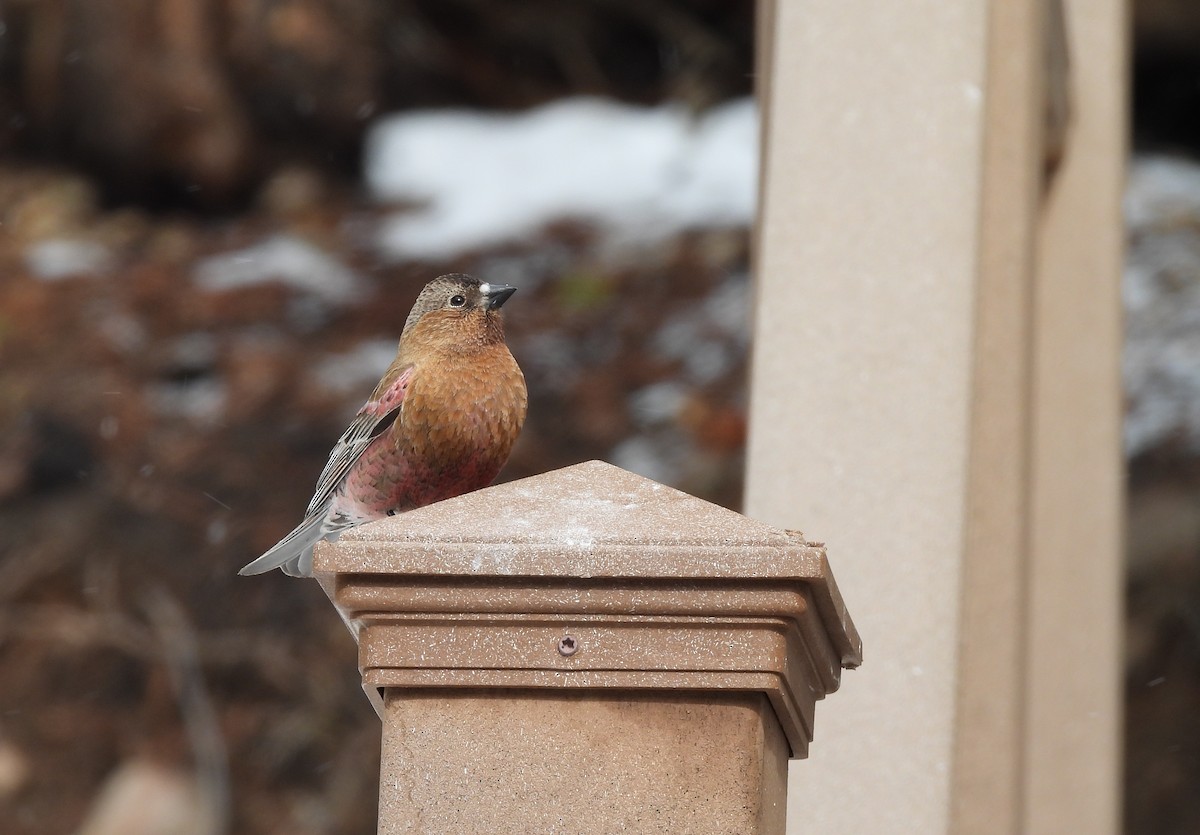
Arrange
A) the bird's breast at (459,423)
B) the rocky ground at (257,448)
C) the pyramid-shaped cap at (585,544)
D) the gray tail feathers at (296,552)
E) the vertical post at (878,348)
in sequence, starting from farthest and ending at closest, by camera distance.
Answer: the rocky ground at (257,448)
the vertical post at (878,348)
the gray tail feathers at (296,552)
the bird's breast at (459,423)
the pyramid-shaped cap at (585,544)

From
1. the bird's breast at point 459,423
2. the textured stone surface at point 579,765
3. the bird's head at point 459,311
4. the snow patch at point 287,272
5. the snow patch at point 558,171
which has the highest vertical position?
the snow patch at point 558,171

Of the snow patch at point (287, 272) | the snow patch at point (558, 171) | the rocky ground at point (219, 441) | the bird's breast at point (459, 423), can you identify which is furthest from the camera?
the snow patch at point (558, 171)

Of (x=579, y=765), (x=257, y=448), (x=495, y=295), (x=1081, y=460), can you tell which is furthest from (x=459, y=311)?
(x=257, y=448)

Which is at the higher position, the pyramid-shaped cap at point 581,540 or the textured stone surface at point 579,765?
the pyramid-shaped cap at point 581,540

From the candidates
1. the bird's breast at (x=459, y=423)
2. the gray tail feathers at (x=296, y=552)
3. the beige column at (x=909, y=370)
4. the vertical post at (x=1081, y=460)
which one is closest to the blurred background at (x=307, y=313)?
the vertical post at (x=1081, y=460)

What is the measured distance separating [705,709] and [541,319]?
20.2 feet

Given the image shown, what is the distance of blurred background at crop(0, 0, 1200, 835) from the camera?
6.41m

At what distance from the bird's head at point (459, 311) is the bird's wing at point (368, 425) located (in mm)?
89

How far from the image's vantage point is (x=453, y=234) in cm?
826

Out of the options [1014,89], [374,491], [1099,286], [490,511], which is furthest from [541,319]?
[490,511]

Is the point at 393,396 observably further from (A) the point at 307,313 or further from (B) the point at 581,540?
(A) the point at 307,313

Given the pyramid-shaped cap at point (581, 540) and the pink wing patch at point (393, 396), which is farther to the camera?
the pink wing patch at point (393, 396)

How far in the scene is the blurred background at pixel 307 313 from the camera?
21.0 ft

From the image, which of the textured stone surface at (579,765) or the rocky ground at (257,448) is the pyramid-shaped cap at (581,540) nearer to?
the textured stone surface at (579,765)
